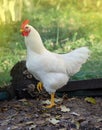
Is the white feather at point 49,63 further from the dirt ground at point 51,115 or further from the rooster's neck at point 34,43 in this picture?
the dirt ground at point 51,115

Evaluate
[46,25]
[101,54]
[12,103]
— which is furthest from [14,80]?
[101,54]

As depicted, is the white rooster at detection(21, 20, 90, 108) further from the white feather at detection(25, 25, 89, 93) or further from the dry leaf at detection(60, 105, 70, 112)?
the dry leaf at detection(60, 105, 70, 112)

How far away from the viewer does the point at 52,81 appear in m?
4.98

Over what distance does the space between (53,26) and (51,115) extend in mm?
1235

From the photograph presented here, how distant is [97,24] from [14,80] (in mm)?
1288

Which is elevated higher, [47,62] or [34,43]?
[34,43]

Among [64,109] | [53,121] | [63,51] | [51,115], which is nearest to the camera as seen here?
[53,121]

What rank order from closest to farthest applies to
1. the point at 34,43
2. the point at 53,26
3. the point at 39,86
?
the point at 34,43 → the point at 39,86 → the point at 53,26

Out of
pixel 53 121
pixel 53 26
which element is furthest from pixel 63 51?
pixel 53 121

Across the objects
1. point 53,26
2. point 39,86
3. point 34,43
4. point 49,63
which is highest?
point 53,26

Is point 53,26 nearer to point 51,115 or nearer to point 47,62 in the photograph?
point 47,62

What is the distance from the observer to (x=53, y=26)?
18.7ft

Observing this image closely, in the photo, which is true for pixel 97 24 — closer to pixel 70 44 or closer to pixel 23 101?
pixel 70 44

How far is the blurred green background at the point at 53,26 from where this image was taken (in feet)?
18.5
